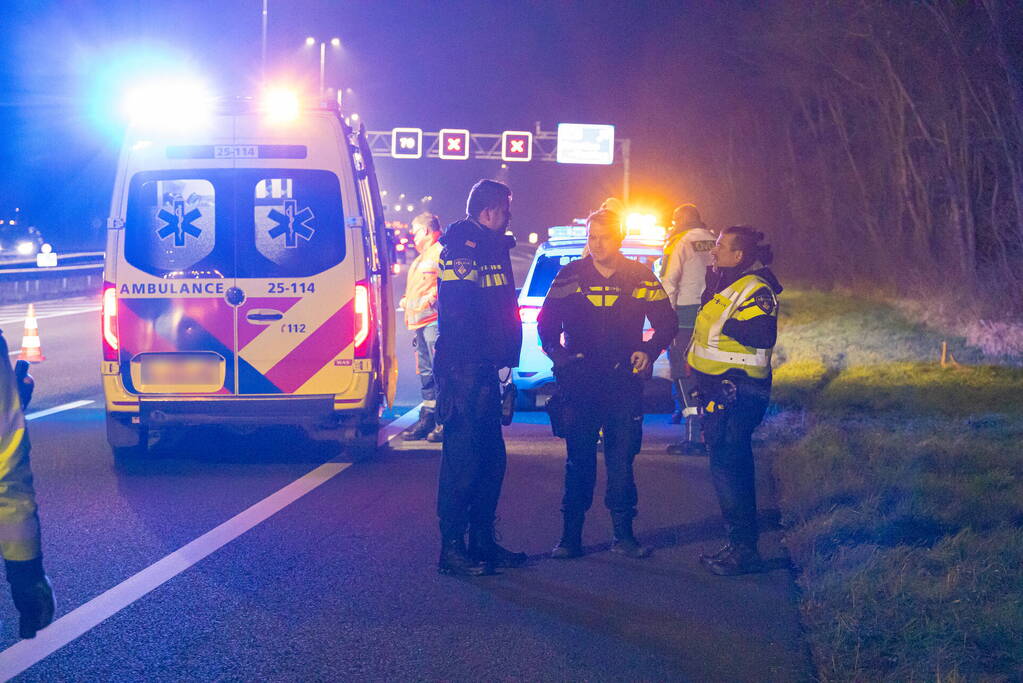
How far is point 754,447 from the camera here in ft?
33.2

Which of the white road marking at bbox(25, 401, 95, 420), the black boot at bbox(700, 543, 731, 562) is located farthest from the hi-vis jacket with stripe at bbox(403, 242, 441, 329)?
the black boot at bbox(700, 543, 731, 562)

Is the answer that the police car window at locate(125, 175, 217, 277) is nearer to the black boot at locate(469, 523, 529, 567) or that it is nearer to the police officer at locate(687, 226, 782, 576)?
the black boot at locate(469, 523, 529, 567)

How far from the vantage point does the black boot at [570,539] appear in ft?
21.4

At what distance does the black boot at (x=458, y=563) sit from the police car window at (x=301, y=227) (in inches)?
119

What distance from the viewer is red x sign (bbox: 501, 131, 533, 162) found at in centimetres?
5550

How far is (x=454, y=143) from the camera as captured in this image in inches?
2203

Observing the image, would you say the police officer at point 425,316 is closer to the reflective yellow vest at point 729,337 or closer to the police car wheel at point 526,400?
the police car wheel at point 526,400

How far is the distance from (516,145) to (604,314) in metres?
50.0

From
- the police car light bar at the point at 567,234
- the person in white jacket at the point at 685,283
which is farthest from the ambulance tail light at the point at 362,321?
the police car light bar at the point at 567,234

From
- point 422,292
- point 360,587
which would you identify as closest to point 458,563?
point 360,587

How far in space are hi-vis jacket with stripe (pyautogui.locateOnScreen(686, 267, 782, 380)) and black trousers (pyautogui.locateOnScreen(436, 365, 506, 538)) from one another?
114cm

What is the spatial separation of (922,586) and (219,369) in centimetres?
486

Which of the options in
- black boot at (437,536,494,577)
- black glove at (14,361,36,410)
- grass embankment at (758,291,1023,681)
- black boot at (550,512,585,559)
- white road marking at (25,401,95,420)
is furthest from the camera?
white road marking at (25,401,95,420)

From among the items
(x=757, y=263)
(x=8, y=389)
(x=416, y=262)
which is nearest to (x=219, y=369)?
(x=416, y=262)
